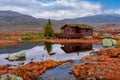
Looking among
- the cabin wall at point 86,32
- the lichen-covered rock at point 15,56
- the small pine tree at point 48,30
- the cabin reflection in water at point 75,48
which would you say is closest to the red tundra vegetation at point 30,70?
the lichen-covered rock at point 15,56

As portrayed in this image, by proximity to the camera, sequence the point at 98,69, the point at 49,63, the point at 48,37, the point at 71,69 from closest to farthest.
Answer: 1. the point at 98,69
2. the point at 71,69
3. the point at 49,63
4. the point at 48,37

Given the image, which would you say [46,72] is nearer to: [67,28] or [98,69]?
[98,69]

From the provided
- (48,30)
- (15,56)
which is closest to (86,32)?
(48,30)

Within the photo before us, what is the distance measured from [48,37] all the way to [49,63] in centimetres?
5392

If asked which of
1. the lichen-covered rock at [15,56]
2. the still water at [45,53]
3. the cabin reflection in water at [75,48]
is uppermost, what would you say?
the lichen-covered rock at [15,56]

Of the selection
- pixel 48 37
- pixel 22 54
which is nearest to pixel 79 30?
pixel 48 37

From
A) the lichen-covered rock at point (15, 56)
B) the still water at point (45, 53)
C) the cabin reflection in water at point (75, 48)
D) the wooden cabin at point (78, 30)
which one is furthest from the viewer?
the wooden cabin at point (78, 30)

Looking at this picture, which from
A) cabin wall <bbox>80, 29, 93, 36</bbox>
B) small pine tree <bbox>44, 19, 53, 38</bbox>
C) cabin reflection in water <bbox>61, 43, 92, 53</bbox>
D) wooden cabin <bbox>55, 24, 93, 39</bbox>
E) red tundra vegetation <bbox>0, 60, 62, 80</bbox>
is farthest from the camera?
cabin wall <bbox>80, 29, 93, 36</bbox>

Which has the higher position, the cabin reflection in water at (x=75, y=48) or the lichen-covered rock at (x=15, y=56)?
the lichen-covered rock at (x=15, y=56)

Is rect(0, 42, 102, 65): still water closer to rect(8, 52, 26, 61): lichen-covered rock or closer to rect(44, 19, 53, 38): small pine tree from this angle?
rect(8, 52, 26, 61): lichen-covered rock

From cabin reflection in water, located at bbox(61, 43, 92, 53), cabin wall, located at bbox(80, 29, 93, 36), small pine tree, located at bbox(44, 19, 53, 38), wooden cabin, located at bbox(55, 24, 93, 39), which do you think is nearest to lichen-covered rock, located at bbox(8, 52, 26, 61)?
cabin reflection in water, located at bbox(61, 43, 92, 53)

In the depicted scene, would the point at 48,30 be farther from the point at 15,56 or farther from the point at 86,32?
the point at 15,56

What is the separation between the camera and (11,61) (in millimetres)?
42812

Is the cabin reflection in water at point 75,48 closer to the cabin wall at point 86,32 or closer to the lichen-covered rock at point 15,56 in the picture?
the lichen-covered rock at point 15,56
